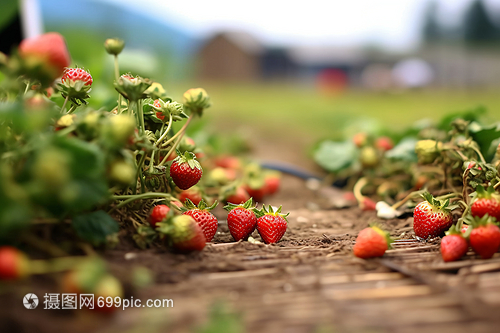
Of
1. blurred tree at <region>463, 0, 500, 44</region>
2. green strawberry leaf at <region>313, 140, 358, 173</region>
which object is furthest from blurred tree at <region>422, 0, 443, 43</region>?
A: green strawberry leaf at <region>313, 140, 358, 173</region>

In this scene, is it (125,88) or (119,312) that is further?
(125,88)

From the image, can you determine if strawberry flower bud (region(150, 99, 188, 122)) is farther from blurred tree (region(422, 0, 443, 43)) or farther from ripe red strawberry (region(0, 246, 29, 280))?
blurred tree (region(422, 0, 443, 43))

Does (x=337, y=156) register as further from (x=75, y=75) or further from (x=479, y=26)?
(x=479, y=26)

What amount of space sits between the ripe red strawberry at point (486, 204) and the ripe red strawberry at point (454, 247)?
0.36ft

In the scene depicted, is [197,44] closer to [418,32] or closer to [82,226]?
[418,32]

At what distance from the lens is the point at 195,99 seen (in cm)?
101

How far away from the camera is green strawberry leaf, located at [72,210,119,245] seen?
805 mm

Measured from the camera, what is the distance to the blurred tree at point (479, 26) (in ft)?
92.4

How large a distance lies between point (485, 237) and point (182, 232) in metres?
0.61

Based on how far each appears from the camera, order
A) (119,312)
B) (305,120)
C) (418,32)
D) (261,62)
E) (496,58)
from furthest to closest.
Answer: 1. (418,32)
2. (261,62)
3. (496,58)
4. (305,120)
5. (119,312)

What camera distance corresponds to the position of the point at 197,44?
24188mm

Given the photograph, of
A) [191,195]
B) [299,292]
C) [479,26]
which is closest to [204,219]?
[191,195]

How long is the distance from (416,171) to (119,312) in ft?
4.30

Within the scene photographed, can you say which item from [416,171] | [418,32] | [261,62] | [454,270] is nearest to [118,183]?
[454,270]
